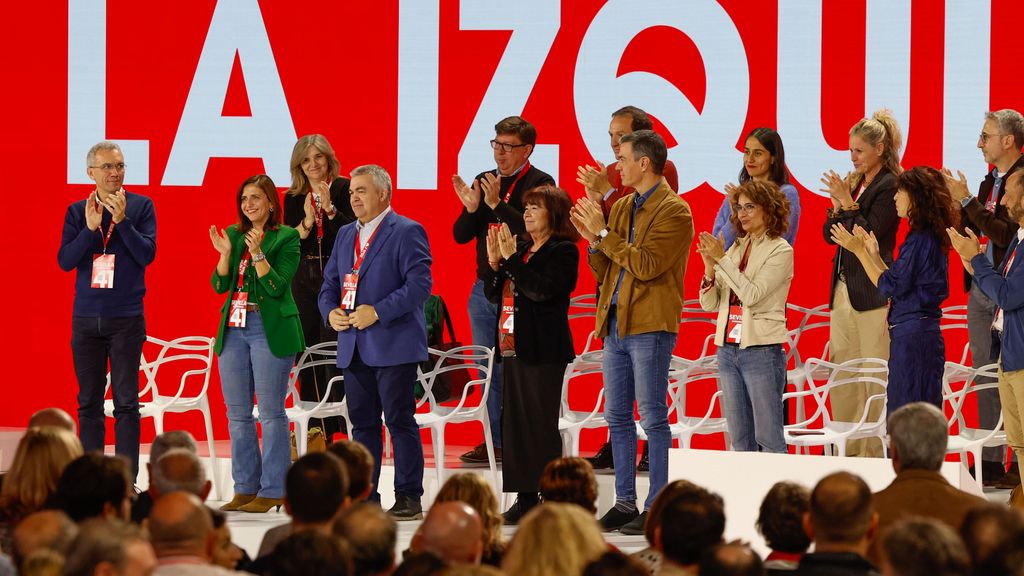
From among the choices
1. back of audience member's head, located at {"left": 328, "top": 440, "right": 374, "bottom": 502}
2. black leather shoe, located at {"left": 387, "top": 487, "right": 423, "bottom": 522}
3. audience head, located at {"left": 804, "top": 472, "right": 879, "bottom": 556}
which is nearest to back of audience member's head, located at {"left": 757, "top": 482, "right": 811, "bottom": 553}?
audience head, located at {"left": 804, "top": 472, "right": 879, "bottom": 556}

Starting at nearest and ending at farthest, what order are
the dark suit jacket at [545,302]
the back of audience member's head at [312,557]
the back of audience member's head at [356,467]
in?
the back of audience member's head at [312,557]
the back of audience member's head at [356,467]
the dark suit jacket at [545,302]

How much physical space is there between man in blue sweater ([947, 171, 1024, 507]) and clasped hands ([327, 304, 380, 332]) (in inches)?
92.2

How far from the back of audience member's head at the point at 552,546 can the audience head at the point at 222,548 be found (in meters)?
0.74

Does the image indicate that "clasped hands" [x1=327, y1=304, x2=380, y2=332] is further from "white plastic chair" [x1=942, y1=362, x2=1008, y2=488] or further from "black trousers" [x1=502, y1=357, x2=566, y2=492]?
"white plastic chair" [x1=942, y1=362, x2=1008, y2=488]

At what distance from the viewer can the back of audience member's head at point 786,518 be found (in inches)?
137

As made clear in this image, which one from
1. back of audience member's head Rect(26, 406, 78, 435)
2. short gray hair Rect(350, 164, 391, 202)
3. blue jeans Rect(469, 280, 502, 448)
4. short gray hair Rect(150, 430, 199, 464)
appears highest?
short gray hair Rect(350, 164, 391, 202)

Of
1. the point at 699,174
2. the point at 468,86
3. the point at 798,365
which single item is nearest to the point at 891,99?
the point at 699,174

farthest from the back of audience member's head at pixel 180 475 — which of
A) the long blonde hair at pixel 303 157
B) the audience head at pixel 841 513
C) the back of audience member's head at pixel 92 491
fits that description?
the long blonde hair at pixel 303 157

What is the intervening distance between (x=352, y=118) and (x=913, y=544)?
6.58m

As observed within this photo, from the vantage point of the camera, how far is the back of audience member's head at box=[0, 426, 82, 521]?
12.1ft

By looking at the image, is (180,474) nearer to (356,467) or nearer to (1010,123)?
(356,467)

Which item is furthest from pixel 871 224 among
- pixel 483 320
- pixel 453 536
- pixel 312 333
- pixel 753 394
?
pixel 453 536

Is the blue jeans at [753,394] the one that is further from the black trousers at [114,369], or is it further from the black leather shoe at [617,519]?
the black trousers at [114,369]

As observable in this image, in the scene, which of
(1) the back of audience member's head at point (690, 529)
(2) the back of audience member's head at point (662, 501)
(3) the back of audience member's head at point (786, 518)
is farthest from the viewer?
(3) the back of audience member's head at point (786, 518)
